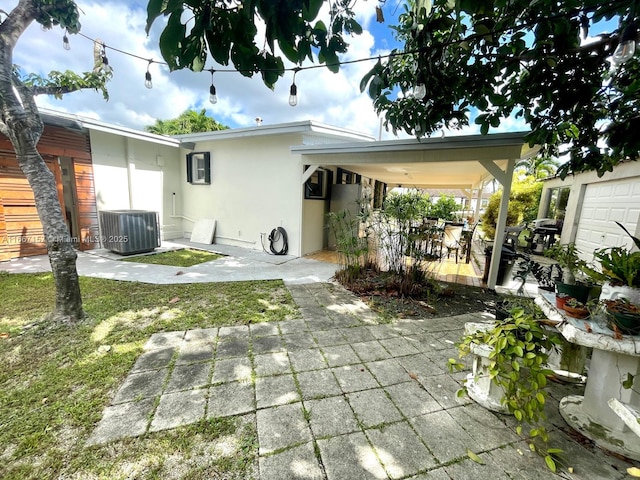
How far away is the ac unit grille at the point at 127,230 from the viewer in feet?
18.9

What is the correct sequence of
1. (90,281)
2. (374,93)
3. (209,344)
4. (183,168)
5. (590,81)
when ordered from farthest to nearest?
(183,168)
(90,281)
(209,344)
(590,81)
(374,93)

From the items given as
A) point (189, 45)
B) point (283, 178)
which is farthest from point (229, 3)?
point (283, 178)

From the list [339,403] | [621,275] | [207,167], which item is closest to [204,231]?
[207,167]

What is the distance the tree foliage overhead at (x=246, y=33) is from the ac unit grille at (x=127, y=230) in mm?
5868

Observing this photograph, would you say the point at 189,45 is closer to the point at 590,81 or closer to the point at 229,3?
the point at 229,3

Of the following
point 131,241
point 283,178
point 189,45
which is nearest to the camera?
point 189,45

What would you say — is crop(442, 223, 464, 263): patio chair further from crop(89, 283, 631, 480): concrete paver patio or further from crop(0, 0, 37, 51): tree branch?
crop(0, 0, 37, 51): tree branch

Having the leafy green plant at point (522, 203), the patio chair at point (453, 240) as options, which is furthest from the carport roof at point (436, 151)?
the leafy green plant at point (522, 203)

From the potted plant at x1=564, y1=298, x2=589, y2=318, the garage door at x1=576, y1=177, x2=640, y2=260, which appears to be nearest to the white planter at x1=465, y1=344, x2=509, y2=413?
the potted plant at x1=564, y1=298, x2=589, y2=318

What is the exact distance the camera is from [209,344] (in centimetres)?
260

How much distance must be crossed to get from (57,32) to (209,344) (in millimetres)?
4153

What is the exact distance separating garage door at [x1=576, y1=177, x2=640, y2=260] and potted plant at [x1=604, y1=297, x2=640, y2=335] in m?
3.89

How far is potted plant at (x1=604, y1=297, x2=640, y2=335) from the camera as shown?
59.6 inches

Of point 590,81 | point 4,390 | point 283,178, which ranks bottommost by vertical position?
point 4,390
